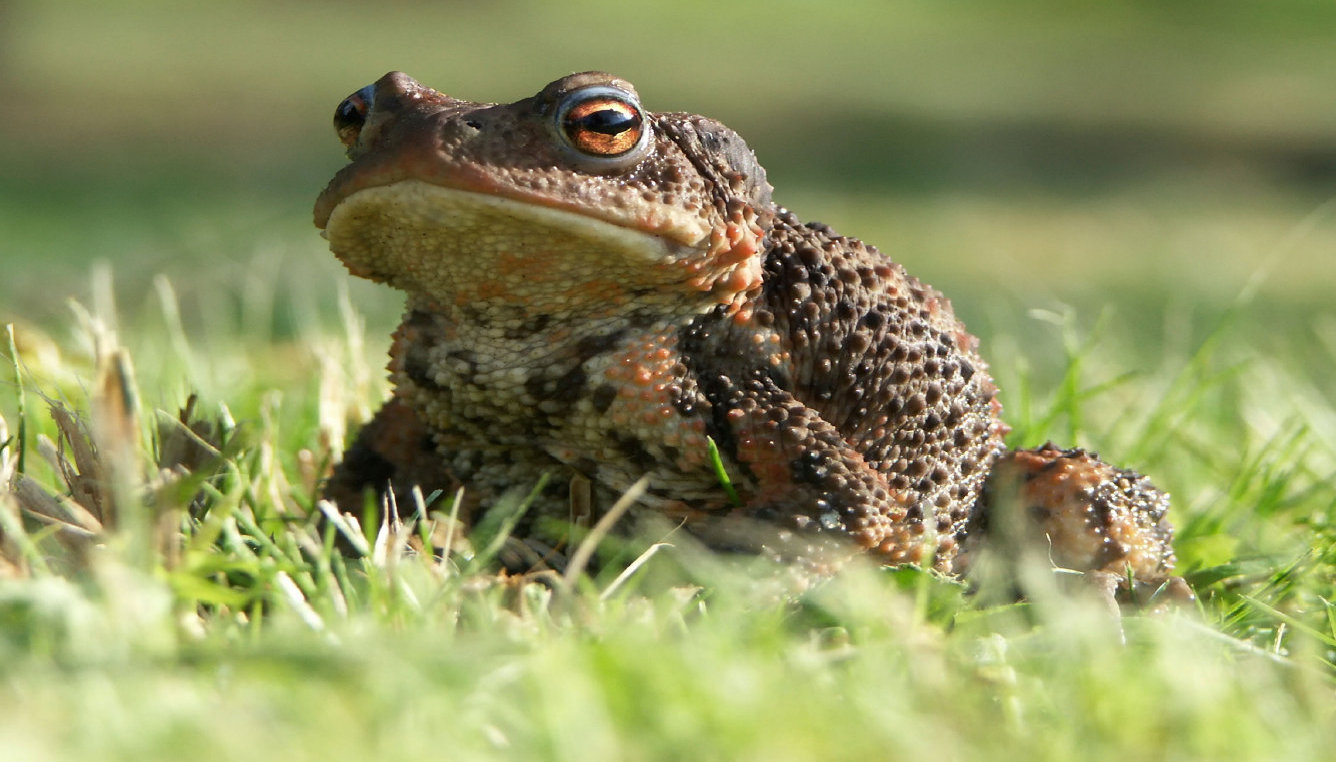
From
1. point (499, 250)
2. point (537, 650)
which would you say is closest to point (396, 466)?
point (499, 250)

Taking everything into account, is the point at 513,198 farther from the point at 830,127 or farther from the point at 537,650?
the point at 830,127

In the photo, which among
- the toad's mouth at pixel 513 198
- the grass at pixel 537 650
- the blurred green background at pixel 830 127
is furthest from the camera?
the blurred green background at pixel 830 127

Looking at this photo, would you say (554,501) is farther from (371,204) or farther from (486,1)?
(486,1)

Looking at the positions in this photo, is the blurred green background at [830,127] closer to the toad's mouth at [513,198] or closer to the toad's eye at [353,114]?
the toad's mouth at [513,198]

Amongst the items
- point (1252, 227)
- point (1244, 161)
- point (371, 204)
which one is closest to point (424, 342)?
point (371, 204)

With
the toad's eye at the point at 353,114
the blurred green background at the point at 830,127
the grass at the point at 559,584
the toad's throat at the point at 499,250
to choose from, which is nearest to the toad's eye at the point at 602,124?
the toad's throat at the point at 499,250

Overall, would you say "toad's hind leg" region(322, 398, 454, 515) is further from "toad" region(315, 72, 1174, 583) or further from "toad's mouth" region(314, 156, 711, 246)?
"toad's mouth" region(314, 156, 711, 246)
